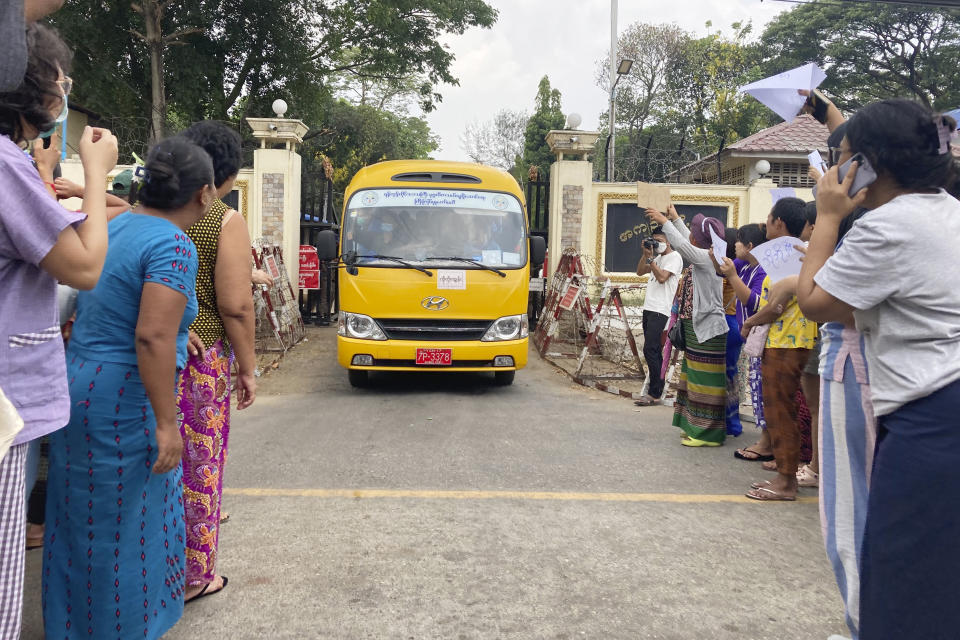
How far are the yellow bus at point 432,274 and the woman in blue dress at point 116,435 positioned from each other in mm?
4996

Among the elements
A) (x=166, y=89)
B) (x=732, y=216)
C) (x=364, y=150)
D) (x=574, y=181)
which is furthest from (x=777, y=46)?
(x=166, y=89)

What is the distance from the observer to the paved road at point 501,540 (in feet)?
9.41

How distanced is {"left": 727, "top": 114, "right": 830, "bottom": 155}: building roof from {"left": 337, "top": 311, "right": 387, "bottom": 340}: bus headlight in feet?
48.9

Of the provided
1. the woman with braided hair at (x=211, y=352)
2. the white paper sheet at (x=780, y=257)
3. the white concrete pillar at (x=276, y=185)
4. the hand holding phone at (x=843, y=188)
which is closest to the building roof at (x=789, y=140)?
the white concrete pillar at (x=276, y=185)

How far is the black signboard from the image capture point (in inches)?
536

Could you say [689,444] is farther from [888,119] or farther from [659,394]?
[888,119]

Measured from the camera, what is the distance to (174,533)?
262cm

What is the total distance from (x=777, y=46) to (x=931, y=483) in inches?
1258

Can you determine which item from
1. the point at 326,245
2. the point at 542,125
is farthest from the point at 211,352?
the point at 542,125

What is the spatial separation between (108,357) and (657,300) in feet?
19.7

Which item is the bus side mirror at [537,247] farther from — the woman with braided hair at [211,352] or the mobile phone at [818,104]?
the woman with braided hair at [211,352]

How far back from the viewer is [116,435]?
2305 mm

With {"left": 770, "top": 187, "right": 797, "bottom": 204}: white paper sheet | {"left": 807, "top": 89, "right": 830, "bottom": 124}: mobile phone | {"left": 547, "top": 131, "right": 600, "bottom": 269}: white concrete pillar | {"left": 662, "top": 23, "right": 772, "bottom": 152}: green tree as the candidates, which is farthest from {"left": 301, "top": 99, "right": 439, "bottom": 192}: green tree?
{"left": 807, "top": 89, "right": 830, "bottom": 124}: mobile phone

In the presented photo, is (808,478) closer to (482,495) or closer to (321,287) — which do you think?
(482,495)
